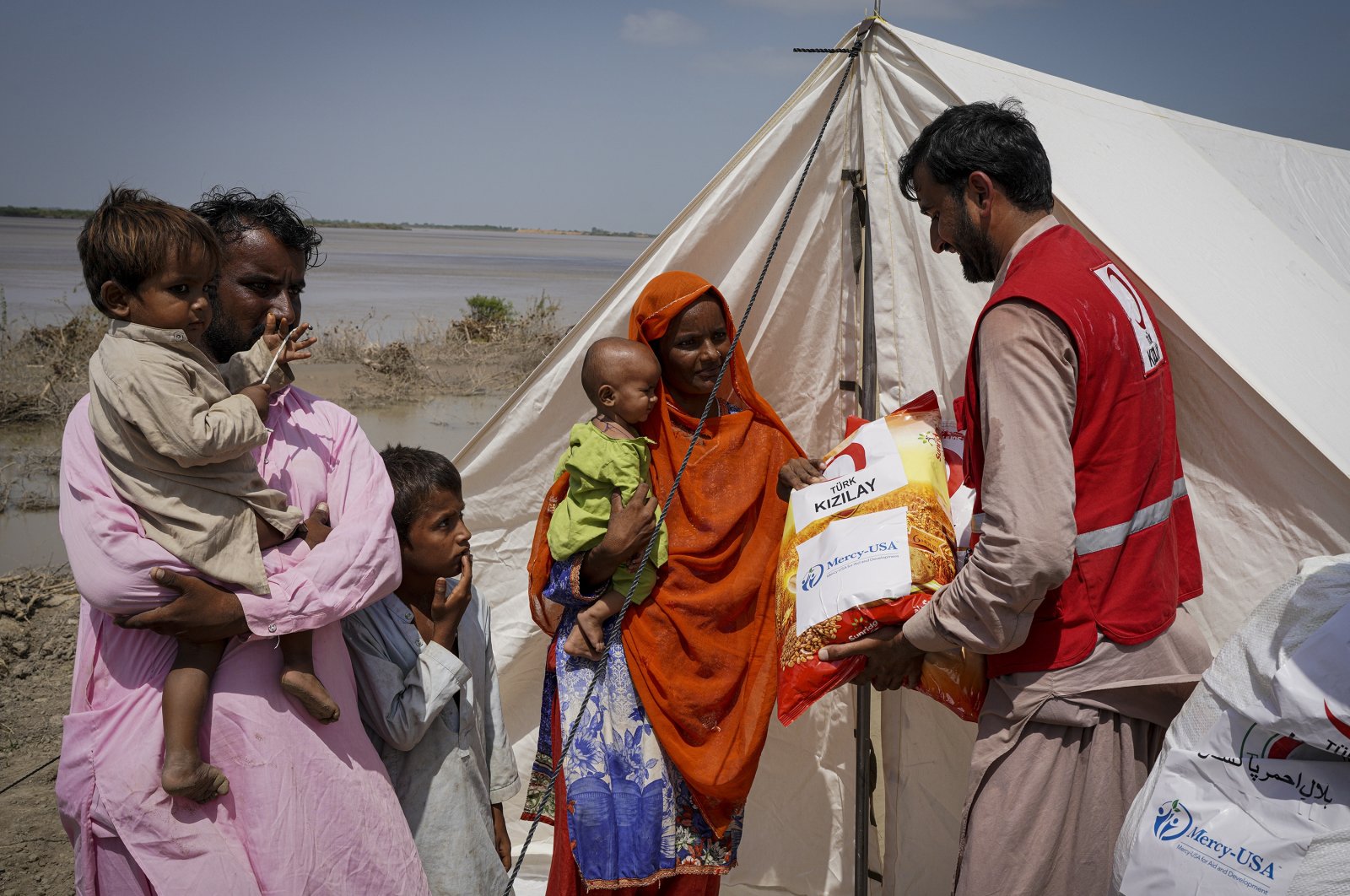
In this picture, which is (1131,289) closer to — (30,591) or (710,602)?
(710,602)

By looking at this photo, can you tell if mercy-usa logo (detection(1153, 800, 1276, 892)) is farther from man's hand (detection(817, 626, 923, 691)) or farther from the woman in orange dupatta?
the woman in orange dupatta

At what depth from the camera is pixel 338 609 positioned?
193 cm

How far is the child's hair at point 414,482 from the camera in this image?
7.64ft

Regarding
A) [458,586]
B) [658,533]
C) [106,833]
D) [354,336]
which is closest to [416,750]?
[458,586]

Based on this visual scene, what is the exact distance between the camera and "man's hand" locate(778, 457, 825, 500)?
2.50m

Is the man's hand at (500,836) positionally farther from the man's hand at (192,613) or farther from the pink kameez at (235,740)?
the man's hand at (192,613)

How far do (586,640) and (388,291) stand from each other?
3108 cm

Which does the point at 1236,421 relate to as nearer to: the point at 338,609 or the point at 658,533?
the point at 658,533

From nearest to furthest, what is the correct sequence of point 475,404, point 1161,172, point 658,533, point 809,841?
point 658,533 → point 1161,172 → point 809,841 → point 475,404

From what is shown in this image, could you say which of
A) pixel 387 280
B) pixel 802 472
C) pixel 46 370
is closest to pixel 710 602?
pixel 802 472

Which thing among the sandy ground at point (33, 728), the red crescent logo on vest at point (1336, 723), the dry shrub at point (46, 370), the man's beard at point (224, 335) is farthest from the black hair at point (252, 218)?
the dry shrub at point (46, 370)

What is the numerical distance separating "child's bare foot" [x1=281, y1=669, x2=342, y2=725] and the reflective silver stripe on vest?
1.50 meters

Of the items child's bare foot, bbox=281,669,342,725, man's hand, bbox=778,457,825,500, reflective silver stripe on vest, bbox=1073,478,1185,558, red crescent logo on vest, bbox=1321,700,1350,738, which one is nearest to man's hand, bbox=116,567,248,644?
child's bare foot, bbox=281,669,342,725

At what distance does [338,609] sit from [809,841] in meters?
2.34
